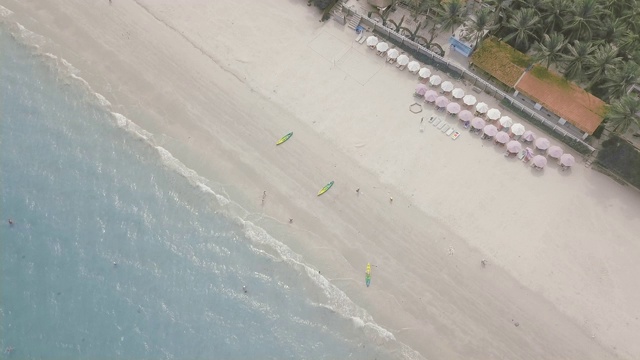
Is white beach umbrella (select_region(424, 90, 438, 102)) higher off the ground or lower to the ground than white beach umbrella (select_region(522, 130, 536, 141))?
lower

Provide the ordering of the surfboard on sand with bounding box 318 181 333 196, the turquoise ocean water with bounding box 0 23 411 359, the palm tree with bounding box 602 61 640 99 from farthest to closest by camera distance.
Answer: the surfboard on sand with bounding box 318 181 333 196 → the palm tree with bounding box 602 61 640 99 → the turquoise ocean water with bounding box 0 23 411 359

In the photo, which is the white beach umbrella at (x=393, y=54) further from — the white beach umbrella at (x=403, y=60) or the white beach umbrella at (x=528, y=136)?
the white beach umbrella at (x=528, y=136)

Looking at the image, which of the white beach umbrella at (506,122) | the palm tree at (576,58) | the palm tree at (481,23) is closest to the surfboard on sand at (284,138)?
the white beach umbrella at (506,122)

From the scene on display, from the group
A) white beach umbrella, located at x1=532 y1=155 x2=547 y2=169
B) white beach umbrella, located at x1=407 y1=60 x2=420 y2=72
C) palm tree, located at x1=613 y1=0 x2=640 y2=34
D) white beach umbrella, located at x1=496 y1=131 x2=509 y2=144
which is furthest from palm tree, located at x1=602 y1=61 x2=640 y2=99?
white beach umbrella, located at x1=407 y1=60 x2=420 y2=72

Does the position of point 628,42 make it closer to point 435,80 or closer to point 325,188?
point 435,80

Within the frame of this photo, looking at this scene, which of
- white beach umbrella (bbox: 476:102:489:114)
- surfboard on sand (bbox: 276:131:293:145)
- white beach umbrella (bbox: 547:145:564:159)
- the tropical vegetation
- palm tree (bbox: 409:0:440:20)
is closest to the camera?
the tropical vegetation

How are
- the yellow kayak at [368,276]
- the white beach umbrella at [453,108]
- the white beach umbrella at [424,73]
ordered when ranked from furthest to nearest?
1. the white beach umbrella at [424,73]
2. the white beach umbrella at [453,108]
3. the yellow kayak at [368,276]

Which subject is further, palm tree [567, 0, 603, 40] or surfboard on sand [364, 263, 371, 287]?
palm tree [567, 0, 603, 40]

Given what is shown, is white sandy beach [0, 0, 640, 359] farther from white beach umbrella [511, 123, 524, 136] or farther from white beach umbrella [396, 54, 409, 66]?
white beach umbrella [511, 123, 524, 136]
